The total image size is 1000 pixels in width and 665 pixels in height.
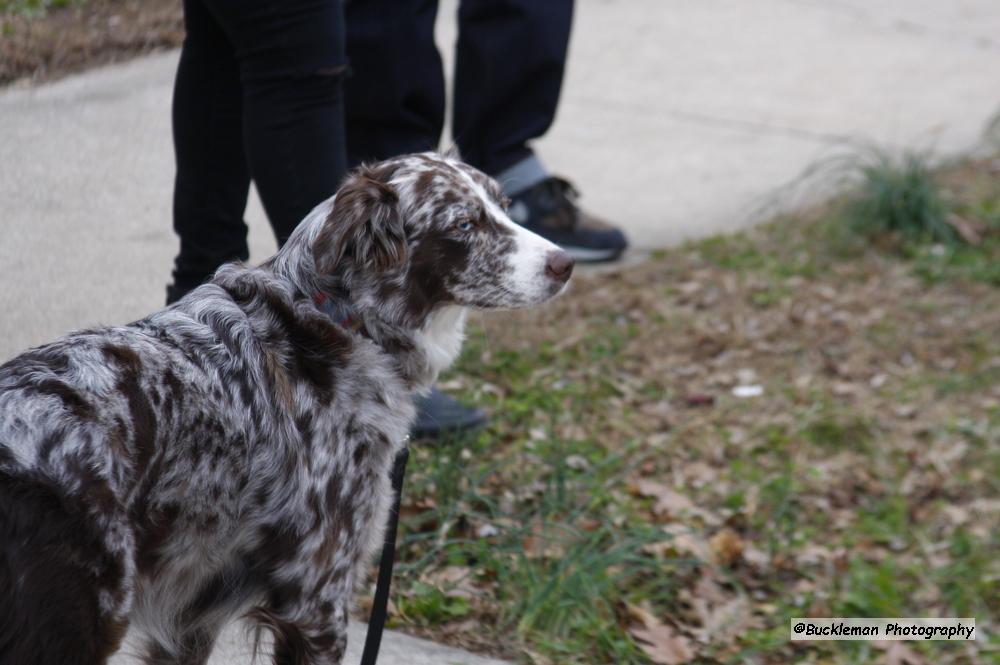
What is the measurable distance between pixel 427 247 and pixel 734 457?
2333mm

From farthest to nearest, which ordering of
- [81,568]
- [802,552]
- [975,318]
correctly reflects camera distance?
[975,318]
[802,552]
[81,568]

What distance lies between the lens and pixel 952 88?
27.0 feet

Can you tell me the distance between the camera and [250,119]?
10.3ft

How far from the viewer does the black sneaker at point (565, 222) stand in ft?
18.5

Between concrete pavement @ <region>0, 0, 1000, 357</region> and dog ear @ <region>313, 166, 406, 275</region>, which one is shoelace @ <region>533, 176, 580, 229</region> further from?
dog ear @ <region>313, 166, 406, 275</region>

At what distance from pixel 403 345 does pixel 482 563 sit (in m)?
1.05

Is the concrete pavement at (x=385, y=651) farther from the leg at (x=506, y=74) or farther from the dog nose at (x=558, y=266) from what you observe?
the leg at (x=506, y=74)

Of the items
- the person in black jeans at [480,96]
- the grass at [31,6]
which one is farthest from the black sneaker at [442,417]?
the grass at [31,6]

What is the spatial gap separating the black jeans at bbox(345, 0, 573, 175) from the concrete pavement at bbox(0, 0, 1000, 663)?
731 mm

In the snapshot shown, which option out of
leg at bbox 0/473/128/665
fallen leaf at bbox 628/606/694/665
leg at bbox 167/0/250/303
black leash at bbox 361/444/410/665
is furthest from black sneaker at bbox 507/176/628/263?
leg at bbox 0/473/128/665

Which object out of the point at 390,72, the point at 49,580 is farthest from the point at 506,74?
the point at 49,580

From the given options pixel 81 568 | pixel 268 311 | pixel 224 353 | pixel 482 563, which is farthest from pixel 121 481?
pixel 482 563

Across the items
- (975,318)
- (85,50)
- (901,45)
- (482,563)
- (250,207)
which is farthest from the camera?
(901,45)

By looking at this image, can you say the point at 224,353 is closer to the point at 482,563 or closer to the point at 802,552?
the point at 482,563
